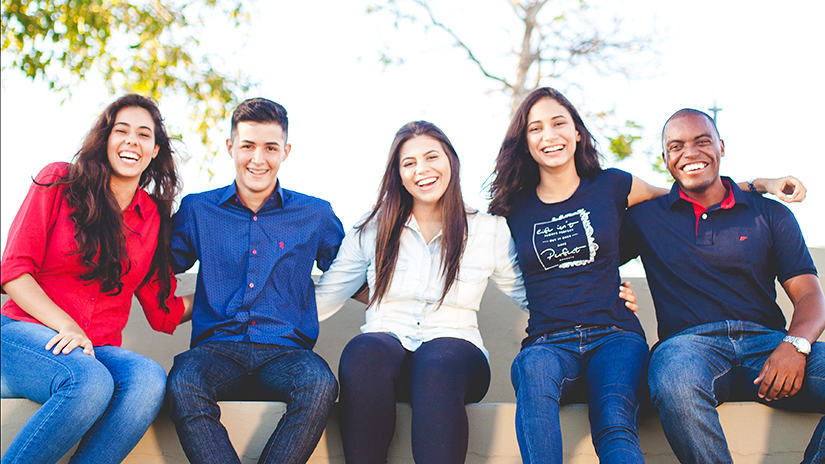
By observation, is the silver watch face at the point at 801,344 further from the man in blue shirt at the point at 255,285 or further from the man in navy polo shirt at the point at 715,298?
the man in blue shirt at the point at 255,285

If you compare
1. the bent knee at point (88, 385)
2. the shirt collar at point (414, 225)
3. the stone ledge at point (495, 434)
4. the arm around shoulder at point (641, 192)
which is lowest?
the stone ledge at point (495, 434)

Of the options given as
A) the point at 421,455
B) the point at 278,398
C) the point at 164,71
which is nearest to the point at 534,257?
the point at 421,455

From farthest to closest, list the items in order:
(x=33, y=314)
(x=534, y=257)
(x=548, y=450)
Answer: (x=534, y=257) < (x=33, y=314) < (x=548, y=450)

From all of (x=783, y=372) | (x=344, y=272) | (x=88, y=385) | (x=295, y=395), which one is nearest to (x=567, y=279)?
(x=783, y=372)

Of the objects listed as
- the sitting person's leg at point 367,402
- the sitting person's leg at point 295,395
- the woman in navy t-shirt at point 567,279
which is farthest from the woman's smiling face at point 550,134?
the sitting person's leg at point 295,395

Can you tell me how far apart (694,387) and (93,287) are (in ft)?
6.85

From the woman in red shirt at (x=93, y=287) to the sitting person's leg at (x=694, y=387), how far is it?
1632mm

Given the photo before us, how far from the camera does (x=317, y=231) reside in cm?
255

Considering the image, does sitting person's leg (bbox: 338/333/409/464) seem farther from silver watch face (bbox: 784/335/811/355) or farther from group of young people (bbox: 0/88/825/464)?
silver watch face (bbox: 784/335/811/355)

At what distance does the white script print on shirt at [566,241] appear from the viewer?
2367mm

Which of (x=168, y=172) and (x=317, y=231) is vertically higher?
(x=168, y=172)

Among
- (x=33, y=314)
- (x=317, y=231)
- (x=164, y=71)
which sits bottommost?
(x=33, y=314)

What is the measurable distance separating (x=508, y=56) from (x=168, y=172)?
14.8ft

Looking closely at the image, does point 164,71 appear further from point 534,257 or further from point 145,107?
point 534,257
